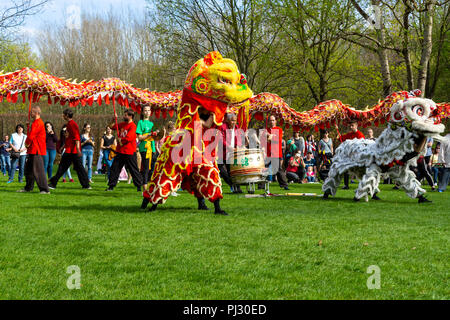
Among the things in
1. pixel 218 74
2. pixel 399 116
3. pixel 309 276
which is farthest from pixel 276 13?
pixel 309 276

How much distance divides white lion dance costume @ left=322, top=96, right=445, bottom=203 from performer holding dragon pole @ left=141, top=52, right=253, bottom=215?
3.55m

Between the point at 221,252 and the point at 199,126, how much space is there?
9.02 feet

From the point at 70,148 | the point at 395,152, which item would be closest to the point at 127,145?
the point at 70,148

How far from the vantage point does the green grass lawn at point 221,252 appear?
3.76 m

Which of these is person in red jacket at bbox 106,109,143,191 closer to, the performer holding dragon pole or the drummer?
the drummer

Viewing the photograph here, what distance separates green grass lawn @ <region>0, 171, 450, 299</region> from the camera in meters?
3.76

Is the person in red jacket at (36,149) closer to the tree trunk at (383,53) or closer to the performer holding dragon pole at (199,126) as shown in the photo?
the performer holding dragon pole at (199,126)

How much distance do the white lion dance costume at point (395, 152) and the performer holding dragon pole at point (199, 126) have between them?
355 centimetres

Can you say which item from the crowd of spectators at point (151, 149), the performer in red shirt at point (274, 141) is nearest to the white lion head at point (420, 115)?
the crowd of spectators at point (151, 149)

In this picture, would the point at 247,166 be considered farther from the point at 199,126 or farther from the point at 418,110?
the point at 418,110

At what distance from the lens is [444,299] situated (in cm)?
353

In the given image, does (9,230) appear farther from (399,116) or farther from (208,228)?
(399,116)

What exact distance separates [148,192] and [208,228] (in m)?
1.66

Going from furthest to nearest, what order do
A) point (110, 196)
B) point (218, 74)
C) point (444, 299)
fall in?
point (110, 196) < point (218, 74) < point (444, 299)
